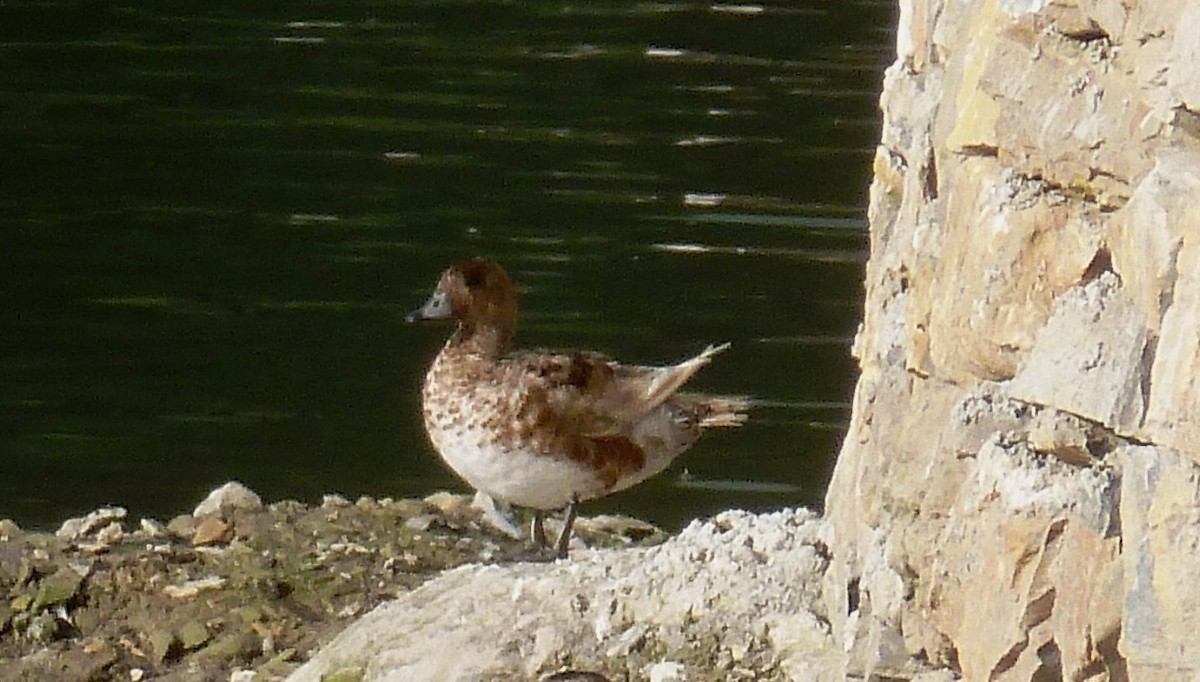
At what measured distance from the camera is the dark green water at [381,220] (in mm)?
10148

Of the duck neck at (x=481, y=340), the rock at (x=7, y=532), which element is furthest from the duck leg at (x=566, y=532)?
the rock at (x=7, y=532)

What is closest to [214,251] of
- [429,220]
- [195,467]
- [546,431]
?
[429,220]

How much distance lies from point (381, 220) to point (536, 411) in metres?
6.85

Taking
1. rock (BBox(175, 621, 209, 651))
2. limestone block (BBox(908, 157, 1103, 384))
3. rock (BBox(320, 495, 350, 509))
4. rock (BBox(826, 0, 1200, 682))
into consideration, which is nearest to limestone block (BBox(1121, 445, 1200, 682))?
rock (BBox(826, 0, 1200, 682))

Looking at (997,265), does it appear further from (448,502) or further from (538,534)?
(448,502)

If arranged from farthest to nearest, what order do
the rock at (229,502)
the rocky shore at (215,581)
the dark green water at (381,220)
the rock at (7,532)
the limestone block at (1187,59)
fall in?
the dark green water at (381,220)
the rock at (229,502)
the rock at (7,532)
the rocky shore at (215,581)
the limestone block at (1187,59)

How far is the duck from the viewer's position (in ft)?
22.2

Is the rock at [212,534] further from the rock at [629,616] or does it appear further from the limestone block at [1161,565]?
the limestone block at [1161,565]

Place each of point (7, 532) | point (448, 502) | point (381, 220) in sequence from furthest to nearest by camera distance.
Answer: point (381, 220), point (448, 502), point (7, 532)

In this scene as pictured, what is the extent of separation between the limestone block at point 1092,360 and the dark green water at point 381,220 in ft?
19.2

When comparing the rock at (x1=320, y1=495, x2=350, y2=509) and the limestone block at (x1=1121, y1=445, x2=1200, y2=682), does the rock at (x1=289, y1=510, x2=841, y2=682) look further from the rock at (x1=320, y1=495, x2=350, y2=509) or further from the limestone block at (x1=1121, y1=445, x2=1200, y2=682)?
the rock at (x1=320, y1=495, x2=350, y2=509)

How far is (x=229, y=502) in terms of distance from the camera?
7.49m

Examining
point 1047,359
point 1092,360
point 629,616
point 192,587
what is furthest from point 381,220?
point 1092,360

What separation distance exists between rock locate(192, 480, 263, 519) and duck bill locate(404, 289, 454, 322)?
2.68ft
